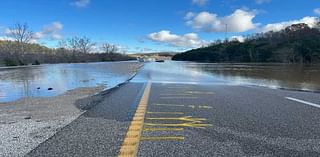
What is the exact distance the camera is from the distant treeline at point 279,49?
100m

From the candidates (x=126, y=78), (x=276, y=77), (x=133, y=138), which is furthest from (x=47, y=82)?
(x=133, y=138)

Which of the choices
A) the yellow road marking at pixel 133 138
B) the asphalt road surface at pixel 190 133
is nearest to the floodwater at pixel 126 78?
the asphalt road surface at pixel 190 133

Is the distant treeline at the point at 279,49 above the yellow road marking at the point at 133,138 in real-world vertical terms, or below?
above

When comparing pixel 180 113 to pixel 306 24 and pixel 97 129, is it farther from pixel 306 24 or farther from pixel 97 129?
pixel 306 24

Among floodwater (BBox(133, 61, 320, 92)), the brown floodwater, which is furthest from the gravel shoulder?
the brown floodwater

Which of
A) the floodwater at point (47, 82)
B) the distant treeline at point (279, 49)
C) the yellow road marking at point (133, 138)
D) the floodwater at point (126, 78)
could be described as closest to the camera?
the yellow road marking at point (133, 138)

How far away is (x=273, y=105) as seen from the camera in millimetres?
8562

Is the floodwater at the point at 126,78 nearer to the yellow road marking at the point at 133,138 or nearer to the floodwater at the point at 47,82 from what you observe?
the floodwater at the point at 47,82

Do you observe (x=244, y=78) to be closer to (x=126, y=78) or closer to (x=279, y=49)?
(x=126, y=78)

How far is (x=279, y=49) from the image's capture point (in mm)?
113000

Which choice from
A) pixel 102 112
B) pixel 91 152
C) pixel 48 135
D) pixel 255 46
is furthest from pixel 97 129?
pixel 255 46

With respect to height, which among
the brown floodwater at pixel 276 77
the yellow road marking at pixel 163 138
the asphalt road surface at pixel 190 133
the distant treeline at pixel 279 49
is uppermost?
the distant treeline at pixel 279 49

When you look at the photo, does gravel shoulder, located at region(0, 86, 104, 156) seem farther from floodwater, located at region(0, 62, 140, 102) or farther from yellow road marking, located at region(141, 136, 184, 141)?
floodwater, located at region(0, 62, 140, 102)

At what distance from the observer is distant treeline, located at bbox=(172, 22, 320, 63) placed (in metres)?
100
